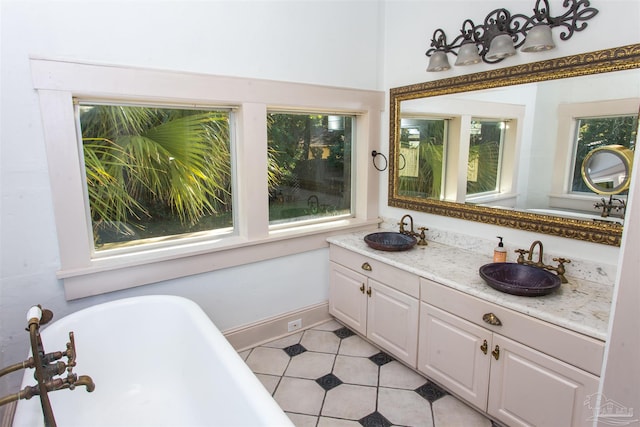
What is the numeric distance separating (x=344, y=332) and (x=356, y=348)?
0.81 feet

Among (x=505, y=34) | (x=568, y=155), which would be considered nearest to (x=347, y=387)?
(x=568, y=155)

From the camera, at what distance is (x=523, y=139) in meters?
2.16

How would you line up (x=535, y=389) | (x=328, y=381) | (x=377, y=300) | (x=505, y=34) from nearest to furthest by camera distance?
(x=535, y=389) → (x=505, y=34) → (x=328, y=381) → (x=377, y=300)

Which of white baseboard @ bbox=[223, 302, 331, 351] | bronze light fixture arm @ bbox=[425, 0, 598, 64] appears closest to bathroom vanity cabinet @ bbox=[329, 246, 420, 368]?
white baseboard @ bbox=[223, 302, 331, 351]

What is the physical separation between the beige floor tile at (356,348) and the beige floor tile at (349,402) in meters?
0.35

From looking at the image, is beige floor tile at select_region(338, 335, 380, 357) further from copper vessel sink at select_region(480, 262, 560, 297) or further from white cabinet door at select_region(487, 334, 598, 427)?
copper vessel sink at select_region(480, 262, 560, 297)

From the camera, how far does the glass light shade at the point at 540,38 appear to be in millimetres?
1855

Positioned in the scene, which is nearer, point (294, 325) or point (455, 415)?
point (455, 415)

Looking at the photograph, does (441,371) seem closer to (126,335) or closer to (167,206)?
(126,335)

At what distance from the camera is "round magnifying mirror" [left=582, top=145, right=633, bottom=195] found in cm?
177

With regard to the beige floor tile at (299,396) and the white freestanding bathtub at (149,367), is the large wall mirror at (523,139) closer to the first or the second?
the beige floor tile at (299,396)

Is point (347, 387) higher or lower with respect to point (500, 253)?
lower

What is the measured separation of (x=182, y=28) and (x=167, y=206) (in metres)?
1.08

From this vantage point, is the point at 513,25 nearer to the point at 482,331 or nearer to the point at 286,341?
the point at 482,331
